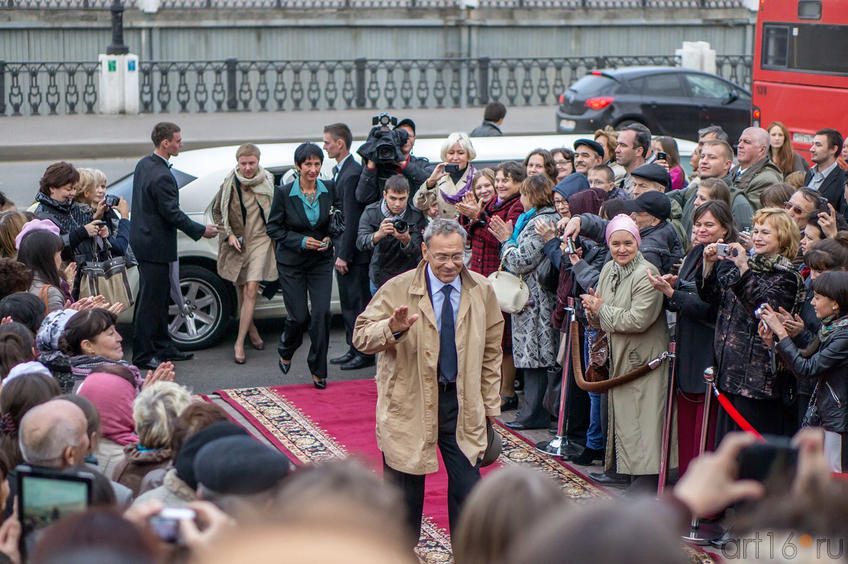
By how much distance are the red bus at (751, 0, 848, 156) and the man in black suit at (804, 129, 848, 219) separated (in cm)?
443

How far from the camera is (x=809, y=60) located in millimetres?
15188

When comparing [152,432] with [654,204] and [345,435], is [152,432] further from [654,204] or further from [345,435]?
[654,204]

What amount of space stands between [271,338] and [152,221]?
6.26 feet

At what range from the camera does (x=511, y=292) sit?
27.9ft

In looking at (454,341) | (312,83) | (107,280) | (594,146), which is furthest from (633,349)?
(312,83)

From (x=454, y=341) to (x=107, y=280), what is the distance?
13.3ft

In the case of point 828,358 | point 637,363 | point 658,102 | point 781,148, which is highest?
point 658,102

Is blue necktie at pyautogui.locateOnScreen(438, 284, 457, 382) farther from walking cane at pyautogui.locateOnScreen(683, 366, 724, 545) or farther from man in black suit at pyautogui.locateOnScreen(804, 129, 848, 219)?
man in black suit at pyautogui.locateOnScreen(804, 129, 848, 219)

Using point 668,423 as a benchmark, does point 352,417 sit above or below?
below

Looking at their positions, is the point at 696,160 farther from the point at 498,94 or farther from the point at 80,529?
the point at 498,94

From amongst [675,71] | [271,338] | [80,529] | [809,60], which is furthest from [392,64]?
[80,529]

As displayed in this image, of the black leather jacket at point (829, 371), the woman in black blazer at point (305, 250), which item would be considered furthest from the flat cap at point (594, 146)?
the black leather jacket at point (829, 371)

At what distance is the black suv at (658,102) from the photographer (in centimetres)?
2045

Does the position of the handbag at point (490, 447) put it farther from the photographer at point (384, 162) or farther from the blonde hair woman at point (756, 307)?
the photographer at point (384, 162)
